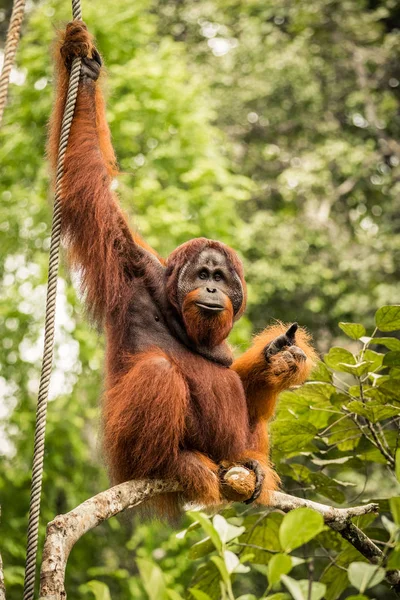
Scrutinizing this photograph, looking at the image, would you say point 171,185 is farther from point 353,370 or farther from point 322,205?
point 353,370

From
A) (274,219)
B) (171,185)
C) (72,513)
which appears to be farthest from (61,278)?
(72,513)

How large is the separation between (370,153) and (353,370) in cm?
1043

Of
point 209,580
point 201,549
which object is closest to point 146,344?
point 201,549

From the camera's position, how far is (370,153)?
1273 centimetres

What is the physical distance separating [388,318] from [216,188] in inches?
322

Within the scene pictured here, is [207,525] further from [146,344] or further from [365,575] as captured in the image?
[146,344]

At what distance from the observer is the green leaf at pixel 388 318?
288cm

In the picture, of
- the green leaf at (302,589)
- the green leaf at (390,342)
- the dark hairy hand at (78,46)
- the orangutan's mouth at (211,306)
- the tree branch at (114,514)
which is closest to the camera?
the green leaf at (302,589)

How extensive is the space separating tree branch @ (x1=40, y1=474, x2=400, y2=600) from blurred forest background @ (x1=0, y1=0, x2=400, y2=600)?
2623 mm

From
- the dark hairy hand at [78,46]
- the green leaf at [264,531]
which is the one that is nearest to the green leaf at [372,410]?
the green leaf at [264,531]

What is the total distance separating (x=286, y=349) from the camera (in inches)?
145

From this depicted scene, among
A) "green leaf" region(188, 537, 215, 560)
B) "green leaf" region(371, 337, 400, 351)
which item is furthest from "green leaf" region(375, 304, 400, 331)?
"green leaf" region(188, 537, 215, 560)

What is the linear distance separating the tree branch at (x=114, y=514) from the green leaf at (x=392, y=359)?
550mm

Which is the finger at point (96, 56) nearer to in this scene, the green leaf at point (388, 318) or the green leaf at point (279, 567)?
the green leaf at point (388, 318)
